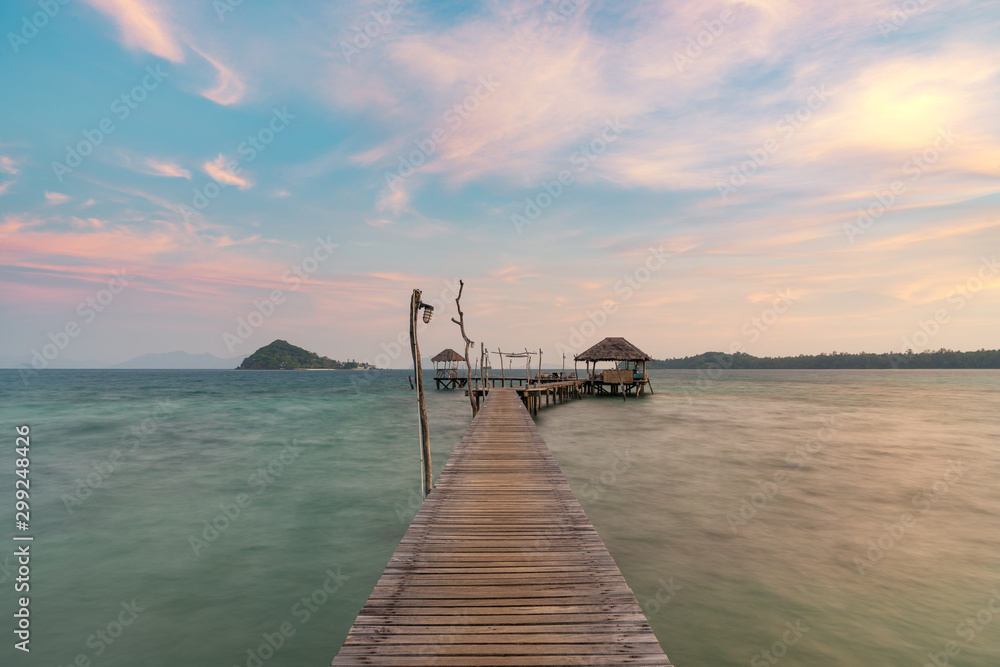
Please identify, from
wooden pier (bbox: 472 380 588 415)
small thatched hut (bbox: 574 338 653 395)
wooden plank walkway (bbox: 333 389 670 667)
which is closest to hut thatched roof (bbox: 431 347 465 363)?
wooden pier (bbox: 472 380 588 415)

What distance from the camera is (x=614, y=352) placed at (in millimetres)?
39469

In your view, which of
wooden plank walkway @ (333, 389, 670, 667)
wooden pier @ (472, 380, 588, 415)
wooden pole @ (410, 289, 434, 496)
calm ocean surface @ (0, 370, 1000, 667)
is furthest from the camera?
wooden pier @ (472, 380, 588, 415)

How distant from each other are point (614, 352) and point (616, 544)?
31755 mm

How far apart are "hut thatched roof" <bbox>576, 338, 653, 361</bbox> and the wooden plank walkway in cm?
3363

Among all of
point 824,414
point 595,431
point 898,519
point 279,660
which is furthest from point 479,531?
point 824,414

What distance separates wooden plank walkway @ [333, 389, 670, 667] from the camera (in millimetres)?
3148

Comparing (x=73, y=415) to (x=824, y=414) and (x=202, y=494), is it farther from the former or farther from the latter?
(x=824, y=414)

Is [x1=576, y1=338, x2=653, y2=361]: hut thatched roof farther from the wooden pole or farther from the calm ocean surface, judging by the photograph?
the wooden pole

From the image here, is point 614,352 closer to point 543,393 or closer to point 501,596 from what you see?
point 543,393

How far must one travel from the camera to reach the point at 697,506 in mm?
10867

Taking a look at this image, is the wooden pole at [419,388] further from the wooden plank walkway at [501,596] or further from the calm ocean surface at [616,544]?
the wooden plank walkway at [501,596]

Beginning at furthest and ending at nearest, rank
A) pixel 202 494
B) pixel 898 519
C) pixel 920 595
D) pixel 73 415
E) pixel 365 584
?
pixel 73 415
pixel 202 494
pixel 898 519
pixel 365 584
pixel 920 595

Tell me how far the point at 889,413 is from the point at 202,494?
39783mm

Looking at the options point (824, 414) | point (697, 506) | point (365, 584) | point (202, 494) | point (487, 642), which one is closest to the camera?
point (487, 642)
